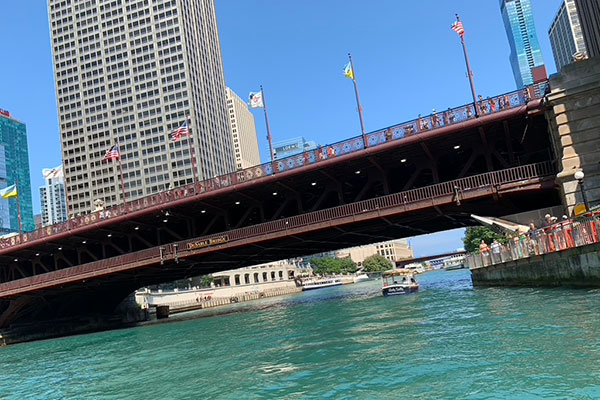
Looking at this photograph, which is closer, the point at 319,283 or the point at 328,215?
the point at 328,215

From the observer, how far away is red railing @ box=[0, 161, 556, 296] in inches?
1356

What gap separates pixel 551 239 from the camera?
23.5m

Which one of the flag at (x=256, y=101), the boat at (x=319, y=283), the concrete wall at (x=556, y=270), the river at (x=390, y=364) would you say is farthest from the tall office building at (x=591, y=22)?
the boat at (x=319, y=283)

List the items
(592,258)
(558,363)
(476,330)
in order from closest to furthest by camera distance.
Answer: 1. (558,363)
2. (476,330)
3. (592,258)

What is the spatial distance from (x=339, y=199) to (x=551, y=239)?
72.6 ft

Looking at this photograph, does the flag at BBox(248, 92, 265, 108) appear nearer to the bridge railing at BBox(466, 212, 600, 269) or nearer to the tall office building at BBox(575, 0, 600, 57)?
the bridge railing at BBox(466, 212, 600, 269)

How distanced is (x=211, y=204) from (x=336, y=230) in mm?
11129

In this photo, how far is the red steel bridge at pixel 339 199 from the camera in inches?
1357

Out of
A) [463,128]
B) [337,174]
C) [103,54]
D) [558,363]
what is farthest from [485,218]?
[103,54]

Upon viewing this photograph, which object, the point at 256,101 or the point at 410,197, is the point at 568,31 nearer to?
the point at 256,101

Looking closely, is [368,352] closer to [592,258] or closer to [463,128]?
[592,258]

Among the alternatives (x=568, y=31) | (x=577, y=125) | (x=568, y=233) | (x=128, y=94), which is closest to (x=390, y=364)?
(x=568, y=233)

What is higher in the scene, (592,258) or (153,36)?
(153,36)

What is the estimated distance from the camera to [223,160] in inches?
7569
